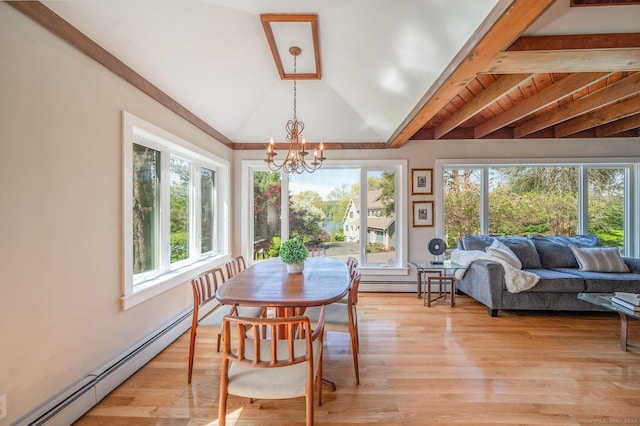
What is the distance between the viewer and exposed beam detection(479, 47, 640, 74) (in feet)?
5.80

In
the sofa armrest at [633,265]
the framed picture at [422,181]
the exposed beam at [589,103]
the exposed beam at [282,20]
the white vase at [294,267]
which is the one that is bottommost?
the sofa armrest at [633,265]

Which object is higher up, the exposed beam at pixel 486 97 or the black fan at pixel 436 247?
the exposed beam at pixel 486 97

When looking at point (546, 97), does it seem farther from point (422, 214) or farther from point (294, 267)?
point (294, 267)

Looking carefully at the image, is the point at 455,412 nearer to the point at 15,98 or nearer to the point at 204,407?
the point at 204,407

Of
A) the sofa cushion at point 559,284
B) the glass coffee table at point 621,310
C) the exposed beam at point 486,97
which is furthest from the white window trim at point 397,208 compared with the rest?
the glass coffee table at point 621,310

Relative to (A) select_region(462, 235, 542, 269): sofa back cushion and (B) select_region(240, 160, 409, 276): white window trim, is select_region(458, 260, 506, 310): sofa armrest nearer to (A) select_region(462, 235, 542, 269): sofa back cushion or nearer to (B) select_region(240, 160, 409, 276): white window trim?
(A) select_region(462, 235, 542, 269): sofa back cushion

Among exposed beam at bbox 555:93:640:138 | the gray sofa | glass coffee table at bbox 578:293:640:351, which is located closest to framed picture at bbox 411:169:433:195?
the gray sofa

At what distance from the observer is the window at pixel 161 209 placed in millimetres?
2070

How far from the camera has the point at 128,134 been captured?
2041 mm

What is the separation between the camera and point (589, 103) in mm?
2885

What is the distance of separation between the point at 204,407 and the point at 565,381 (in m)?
2.57

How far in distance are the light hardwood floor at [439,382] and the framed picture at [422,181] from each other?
1969 millimetres

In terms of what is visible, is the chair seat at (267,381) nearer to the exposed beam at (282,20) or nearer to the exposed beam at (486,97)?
the exposed beam at (282,20)

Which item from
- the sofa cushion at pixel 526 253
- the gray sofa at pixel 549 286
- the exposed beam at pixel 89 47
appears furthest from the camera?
the sofa cushion at pixel 526 253
